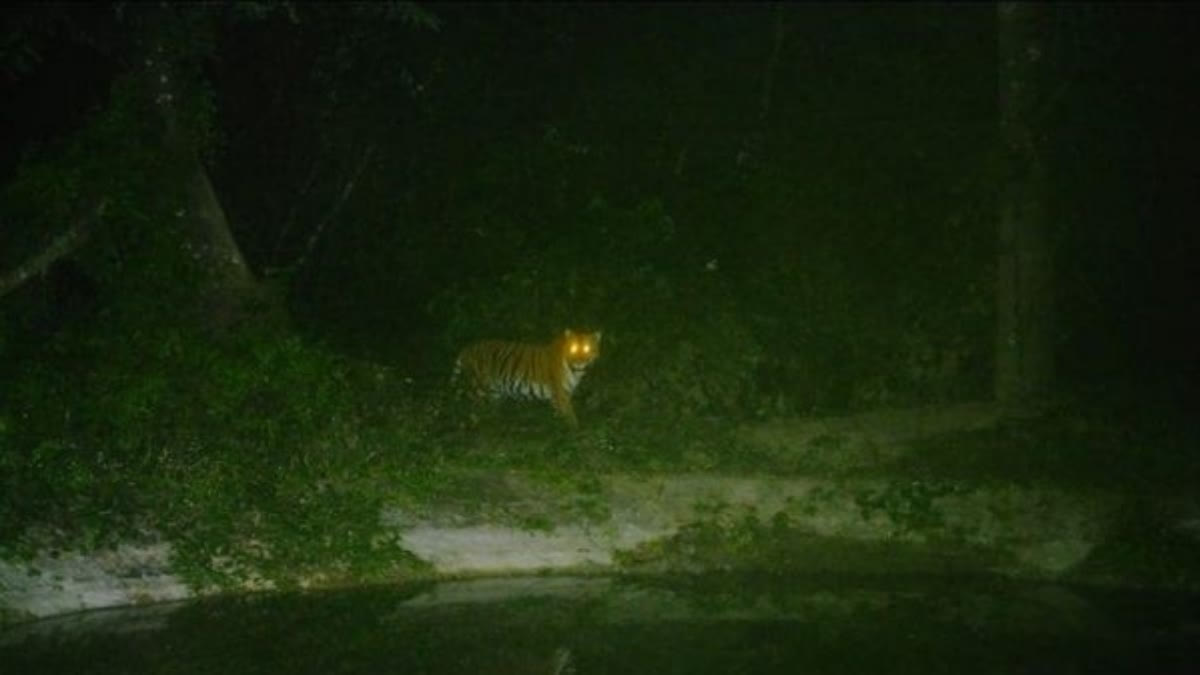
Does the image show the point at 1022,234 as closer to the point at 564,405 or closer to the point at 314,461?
the point at 564,405

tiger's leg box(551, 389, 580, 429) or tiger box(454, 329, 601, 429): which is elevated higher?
tiger box(454, 329, 601, 429)

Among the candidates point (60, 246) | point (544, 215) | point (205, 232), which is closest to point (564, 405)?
point (544, 215)

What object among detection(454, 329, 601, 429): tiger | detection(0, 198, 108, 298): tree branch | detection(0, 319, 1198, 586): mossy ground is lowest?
detection(0, 319, 1198, 586): mossy ground

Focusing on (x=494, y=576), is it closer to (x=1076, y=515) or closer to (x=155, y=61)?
(x=1076, y=515)

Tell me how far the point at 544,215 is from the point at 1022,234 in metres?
4.72

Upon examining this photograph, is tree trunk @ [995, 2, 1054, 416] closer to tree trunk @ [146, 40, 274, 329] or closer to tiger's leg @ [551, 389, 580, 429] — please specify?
tiger's leg @ [551, 389, 580, 429]

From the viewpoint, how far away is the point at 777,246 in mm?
13211

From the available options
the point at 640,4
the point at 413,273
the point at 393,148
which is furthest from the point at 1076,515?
the point at 640,4

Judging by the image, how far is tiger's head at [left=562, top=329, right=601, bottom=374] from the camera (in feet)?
36.3

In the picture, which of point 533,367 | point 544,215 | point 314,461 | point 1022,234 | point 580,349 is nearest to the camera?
point 314,461

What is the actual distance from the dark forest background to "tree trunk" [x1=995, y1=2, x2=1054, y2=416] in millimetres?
154

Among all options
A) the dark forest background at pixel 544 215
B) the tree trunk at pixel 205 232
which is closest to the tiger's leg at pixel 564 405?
the dark forest background at pixel 544 215

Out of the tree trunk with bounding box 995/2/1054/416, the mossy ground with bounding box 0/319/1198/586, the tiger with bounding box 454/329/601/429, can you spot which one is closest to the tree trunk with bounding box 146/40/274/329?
the mossy ground with bounding box 0/319/1198/586

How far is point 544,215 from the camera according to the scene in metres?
13.4
